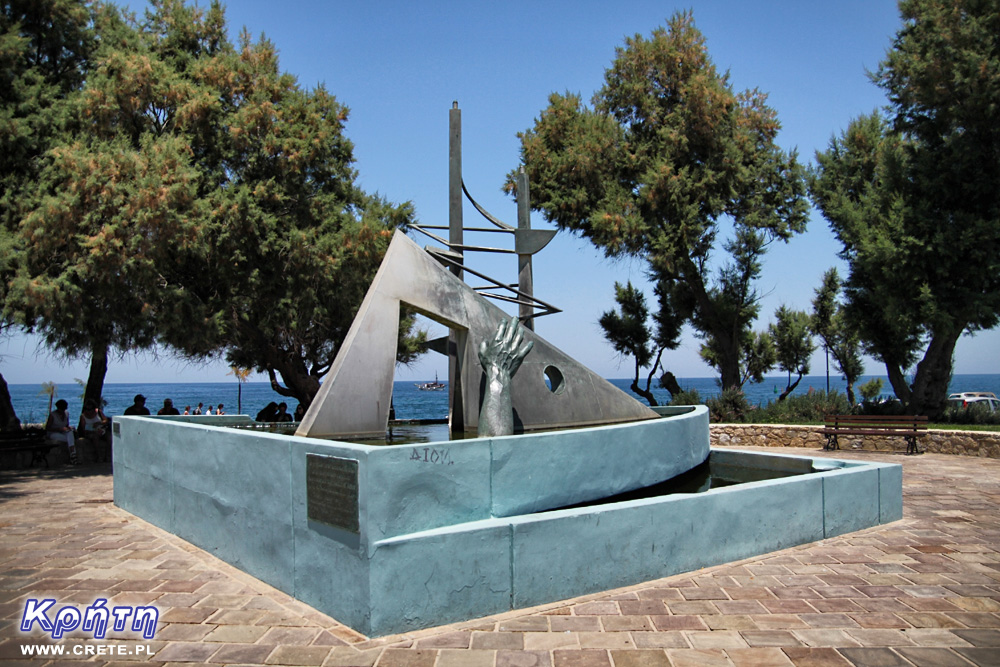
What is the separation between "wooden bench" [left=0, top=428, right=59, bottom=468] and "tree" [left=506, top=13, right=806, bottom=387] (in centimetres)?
1756

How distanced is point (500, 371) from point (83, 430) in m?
13.6

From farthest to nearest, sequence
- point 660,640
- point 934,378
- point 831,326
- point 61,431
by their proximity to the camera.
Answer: point 831,326, point 934,378, point 61,431, point 660,640

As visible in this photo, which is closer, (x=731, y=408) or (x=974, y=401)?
(x=731, y=408)

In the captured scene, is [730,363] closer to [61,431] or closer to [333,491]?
[61,431]

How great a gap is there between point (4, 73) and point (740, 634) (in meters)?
18.5

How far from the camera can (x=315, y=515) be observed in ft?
19.5

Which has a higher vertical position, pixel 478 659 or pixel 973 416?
pixel 973 416

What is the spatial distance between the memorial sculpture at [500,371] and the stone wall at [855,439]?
1243 centimetres

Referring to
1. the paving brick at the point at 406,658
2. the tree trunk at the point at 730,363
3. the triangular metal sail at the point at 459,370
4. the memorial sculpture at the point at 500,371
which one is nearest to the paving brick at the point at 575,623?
the paving brick at the point at 406,658

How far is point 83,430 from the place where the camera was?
17.5 meters

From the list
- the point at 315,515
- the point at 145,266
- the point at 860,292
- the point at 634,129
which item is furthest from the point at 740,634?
the point at 634,129

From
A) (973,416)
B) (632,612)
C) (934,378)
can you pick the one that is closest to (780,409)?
(934,378)

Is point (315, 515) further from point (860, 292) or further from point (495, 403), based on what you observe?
point (860, 292)

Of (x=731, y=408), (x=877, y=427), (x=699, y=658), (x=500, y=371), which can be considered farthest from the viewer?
(x=731, y=408)
